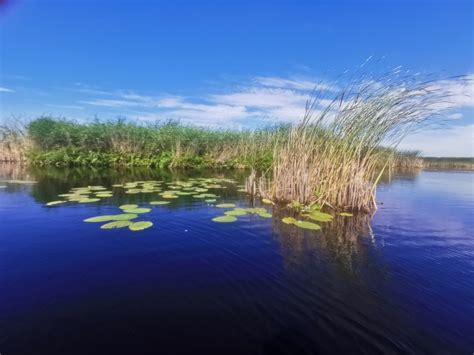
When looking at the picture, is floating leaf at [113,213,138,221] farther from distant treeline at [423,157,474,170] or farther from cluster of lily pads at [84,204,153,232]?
distant treeline at [423,157,474,170]

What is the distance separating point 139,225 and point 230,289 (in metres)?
2.28

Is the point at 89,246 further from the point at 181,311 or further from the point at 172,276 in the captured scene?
the point at 181,311

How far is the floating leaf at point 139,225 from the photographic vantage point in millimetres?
4168

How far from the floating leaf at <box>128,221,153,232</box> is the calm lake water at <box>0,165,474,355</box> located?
102 millimetres

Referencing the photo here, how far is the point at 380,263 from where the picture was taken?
128 inches

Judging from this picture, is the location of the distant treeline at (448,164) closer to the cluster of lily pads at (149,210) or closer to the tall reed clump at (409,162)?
the tall reed clump at (409,162)

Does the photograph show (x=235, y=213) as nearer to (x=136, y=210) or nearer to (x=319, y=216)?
(x=319, y=216)

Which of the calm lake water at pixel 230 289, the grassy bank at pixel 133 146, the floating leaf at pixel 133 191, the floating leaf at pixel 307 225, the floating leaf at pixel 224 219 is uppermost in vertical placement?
the grassy bank at pixel 133 146

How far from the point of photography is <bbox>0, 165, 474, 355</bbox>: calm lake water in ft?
6.22

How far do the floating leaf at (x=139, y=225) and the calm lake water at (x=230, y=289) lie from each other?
10 cm

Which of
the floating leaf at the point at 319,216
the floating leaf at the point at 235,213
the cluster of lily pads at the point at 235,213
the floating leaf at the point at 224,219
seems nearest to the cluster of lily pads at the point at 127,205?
the cluster of lily pads at the point at 235,213

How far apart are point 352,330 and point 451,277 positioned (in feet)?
5.61

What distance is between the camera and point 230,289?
2568 millimetres

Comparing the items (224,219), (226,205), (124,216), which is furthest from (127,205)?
(224,219)
